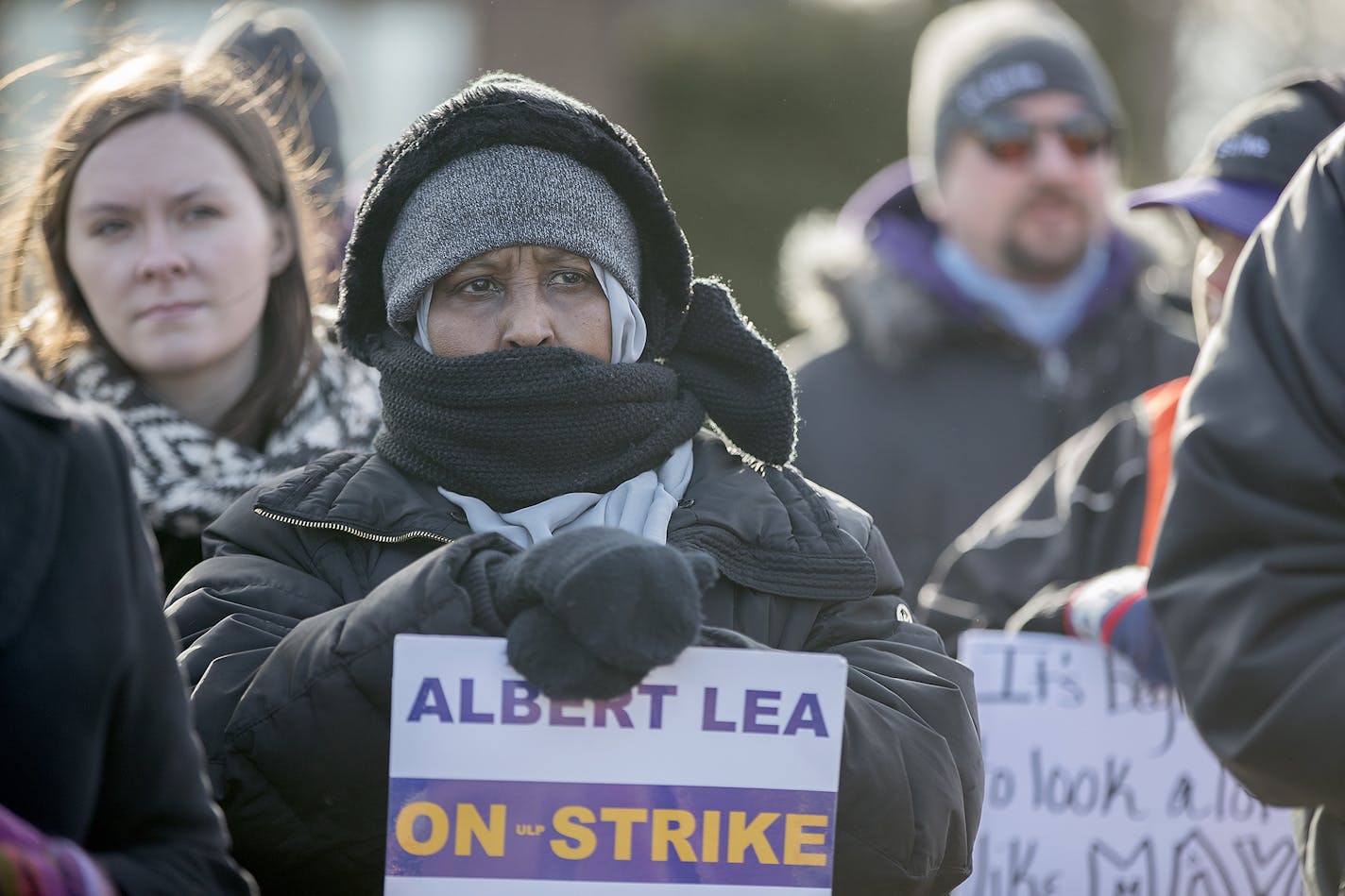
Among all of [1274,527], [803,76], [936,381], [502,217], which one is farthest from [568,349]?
[803,76]

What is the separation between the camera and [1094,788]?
3975mm

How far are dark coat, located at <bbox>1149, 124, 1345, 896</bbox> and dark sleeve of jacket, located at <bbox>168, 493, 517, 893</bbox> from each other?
107 centimetres

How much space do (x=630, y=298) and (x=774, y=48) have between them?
13.4m

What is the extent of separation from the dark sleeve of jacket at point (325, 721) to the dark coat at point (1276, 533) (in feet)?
3.53

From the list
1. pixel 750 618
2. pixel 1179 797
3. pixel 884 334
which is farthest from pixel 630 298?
pixel 884 334

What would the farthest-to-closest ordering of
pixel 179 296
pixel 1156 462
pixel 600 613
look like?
1. pixel 1156 462
2. pixel 179 296
3. pixel 600 613

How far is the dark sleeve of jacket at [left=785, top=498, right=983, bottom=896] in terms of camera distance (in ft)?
8.47

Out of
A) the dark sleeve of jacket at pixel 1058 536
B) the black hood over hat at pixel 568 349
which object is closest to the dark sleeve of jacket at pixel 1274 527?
the black hood over hat at pixel 568 349

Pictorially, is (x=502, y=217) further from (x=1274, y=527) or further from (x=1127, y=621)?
(x=1127, y=621)

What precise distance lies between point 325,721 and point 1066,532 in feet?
7.62

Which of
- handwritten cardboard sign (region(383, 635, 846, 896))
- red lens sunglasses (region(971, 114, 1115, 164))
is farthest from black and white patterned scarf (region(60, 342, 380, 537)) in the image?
red lens sunglasses (region(971, 114, 1115, 164))

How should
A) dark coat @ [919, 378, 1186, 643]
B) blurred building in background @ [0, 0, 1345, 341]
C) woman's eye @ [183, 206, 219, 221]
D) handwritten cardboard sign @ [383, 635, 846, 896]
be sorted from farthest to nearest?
blurred building in background @ [0, 0, 1345, 341] < dark coat @ [919, 378, 1186, 643] < woman's eye @ [183, 206, 219, 221] < handwritten cardboard sign @ [383, 635, 846, 896]

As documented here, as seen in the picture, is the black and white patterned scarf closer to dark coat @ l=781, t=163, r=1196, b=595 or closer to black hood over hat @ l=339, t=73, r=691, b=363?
black hood over hat @ l=339, t=73, r=691, b=363

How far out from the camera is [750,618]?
280 centimetres
